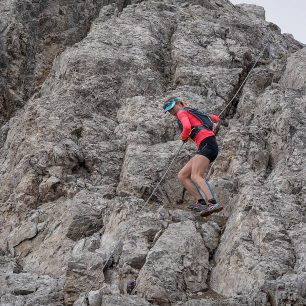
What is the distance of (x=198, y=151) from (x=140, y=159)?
7.34 feet

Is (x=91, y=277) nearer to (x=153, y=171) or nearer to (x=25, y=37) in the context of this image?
(x=153, y=171)

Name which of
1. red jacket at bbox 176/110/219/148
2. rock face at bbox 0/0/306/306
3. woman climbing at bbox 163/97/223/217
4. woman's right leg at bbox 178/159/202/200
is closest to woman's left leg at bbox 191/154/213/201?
woman climbing at bbox 163/97/223/217

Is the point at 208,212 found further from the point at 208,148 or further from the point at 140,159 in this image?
the point at 140,159

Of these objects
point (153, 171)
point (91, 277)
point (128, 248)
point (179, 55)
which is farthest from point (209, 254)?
point (179, 55)

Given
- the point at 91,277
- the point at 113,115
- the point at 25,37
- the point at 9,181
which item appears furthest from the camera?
the point at 25,37

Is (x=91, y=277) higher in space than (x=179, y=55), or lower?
lower

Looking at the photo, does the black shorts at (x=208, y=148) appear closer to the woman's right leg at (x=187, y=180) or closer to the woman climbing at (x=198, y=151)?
the woman climbing at (x=198, y=151)

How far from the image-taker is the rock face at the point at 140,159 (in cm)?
1145

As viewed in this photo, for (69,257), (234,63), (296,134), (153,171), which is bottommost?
(69,257)

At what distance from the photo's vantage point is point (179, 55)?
2088 centimetres

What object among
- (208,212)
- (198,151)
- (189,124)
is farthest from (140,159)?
(208,212)

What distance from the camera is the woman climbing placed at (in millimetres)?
13711

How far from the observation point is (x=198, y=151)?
1407cm

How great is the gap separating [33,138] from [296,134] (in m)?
7.76
